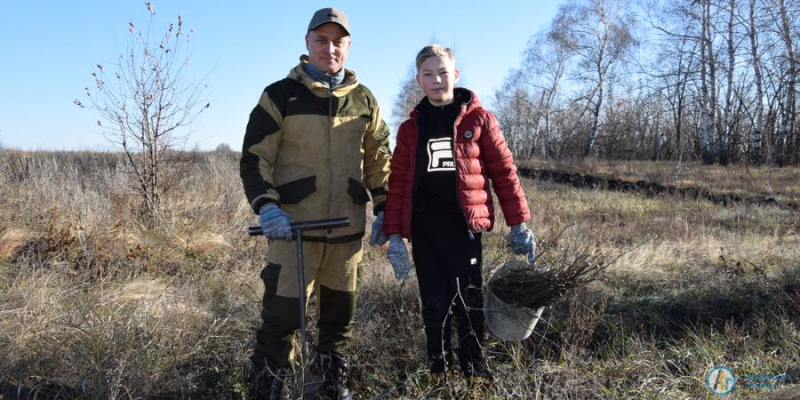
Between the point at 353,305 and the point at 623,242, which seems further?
the point at 623,242

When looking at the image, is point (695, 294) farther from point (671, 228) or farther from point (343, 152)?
point (343, 152)

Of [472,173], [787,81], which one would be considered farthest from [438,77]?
[787,81]

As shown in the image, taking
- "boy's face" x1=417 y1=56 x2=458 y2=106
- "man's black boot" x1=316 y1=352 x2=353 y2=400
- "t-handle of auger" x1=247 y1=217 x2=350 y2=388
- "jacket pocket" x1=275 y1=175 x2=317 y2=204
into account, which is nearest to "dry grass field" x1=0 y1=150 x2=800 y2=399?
"man's black boot" x1=316 y1=352 x2=353 y2=400

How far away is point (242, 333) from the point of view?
3879mm

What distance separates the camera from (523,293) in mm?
3158

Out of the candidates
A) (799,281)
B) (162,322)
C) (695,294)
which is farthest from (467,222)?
(799,281)

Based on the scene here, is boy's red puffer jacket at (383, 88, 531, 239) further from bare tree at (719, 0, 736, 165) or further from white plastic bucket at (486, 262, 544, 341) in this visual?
bare tree at (719, 0, 736, 165)

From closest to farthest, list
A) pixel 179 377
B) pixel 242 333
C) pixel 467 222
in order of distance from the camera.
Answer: pixel 467 222 → pixel 179 377 → pixel 242 333

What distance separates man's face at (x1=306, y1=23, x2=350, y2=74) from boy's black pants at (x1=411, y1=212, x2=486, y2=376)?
920 mm

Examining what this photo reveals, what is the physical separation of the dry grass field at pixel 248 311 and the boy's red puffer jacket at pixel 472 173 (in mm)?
916

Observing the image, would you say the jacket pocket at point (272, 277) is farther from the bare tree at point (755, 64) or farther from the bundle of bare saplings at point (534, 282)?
the bare tree at point (755, 64)

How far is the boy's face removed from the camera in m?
2.98

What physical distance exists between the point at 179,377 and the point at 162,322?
0.55 m

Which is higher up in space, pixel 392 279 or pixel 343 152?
pixel 343 152
